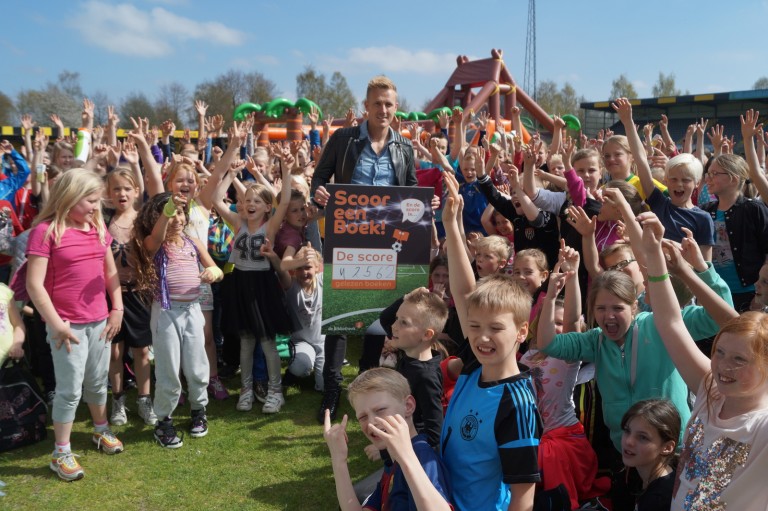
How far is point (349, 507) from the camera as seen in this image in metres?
2.37

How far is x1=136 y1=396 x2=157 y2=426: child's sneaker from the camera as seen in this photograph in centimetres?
493

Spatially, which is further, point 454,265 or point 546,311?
point 546,311

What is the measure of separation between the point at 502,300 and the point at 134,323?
10.9 ft

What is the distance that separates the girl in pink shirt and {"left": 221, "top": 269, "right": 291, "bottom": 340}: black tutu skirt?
45.6 inches

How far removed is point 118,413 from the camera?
4.96 meters

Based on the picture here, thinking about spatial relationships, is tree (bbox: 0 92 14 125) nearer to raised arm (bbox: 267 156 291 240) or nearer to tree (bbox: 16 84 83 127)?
tree (bbox: 16 84 83 127)

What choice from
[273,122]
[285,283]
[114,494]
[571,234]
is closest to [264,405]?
[285,283]

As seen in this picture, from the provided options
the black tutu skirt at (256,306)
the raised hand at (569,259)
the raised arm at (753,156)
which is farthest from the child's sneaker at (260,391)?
Result: the raised arm at (753,156)

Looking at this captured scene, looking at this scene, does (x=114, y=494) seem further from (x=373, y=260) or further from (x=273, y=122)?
(x=273, y=122)

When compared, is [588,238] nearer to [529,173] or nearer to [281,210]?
[529,173]

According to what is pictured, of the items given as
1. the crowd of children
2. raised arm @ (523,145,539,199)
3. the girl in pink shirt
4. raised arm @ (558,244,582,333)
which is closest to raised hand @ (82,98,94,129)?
the crowd of children

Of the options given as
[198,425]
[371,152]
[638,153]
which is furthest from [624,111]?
[198,425]

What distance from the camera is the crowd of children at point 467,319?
7.51 ft

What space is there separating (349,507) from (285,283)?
332 centimetres
